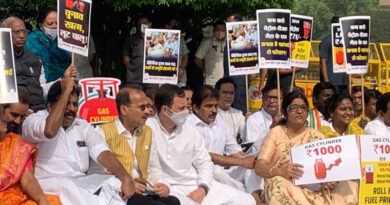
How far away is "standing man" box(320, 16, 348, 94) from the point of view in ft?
39.5

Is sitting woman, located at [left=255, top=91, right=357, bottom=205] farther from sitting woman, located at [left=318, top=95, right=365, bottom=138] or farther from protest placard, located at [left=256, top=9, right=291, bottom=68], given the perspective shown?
protest placard, located at [left=256, top=9, right=291, bottom=68]

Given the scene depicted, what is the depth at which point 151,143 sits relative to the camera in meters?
7.70

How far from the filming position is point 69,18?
8500 mm

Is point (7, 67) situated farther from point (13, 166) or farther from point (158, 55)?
point (158, 55)

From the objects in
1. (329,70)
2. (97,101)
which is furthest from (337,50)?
(97,101)

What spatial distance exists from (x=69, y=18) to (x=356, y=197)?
10.6ft

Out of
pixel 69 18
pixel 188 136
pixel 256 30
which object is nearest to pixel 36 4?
pixel 256 30

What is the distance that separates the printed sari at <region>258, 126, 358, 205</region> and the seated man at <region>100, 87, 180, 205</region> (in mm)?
989

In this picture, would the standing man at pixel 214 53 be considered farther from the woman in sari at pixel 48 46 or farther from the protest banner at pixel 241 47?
the woman in sari at pixel 48 46

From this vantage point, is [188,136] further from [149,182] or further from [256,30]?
[256,30]

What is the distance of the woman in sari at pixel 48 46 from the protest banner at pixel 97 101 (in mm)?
567

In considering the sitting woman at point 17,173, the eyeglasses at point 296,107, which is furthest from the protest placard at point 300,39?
the sitting woman at point 17,173

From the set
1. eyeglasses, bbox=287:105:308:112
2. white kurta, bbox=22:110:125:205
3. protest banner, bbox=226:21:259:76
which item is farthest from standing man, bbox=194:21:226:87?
white kurta, bbox=22:110:125:205

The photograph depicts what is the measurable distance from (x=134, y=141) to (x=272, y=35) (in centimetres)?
325
